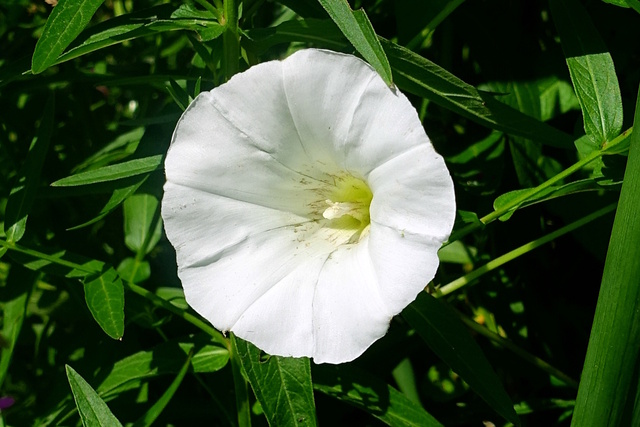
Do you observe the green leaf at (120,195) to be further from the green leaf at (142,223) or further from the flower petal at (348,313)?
the flower petal at (348,313)

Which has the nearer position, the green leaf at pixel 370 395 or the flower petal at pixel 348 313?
the flower petal at pixel 348 313

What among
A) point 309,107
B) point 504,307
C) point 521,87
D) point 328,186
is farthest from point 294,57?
point 504,307

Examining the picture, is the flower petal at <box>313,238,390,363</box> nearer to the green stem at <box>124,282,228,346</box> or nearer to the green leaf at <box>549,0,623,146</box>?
the green stem at <box>124,282,228,346</box>

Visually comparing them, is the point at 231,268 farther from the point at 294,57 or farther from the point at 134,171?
the point at 294,57

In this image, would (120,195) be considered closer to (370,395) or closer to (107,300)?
(107,300)

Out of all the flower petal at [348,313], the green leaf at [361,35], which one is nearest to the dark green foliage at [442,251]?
the green leaf at [361,35]

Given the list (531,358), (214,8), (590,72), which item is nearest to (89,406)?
(214,8)
